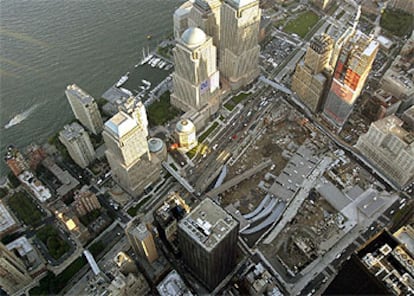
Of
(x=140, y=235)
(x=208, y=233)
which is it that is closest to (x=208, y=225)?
(x=208, y=233)

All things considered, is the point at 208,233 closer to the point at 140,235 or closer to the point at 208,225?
the point at 208,225

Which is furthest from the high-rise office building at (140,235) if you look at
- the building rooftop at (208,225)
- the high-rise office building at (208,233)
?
the building rooftop at (208,225)

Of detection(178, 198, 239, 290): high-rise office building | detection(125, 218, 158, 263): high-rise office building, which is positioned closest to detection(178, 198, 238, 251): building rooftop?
detection(178, 198, 239, 290): high-rise office building

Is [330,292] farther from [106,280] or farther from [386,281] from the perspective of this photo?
[106,280]

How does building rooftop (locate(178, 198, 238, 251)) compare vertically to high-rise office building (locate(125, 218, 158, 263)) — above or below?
below

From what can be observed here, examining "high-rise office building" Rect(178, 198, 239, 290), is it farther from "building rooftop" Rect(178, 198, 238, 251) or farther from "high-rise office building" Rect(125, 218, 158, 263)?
"high-rise office building" Rect(125, 218, 158, 263)

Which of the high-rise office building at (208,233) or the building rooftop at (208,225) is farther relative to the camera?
the high-rise office building at (208,233)

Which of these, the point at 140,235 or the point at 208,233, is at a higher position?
the point at 140,235

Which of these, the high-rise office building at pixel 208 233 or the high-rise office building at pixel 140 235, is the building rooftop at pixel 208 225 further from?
the high-rise office building at pixel 140 235

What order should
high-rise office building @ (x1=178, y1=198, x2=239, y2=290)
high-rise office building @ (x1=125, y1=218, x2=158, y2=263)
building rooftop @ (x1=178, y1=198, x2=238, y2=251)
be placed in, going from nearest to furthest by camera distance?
building rooftop @ (x1=178, y1=198, x2=238, y2=251) → high-rise office building @ (x1=178, y1=198, x2=239, y2=290) → high-rise office building @ (x1=125, y1=218, x2=158, y2=263)
